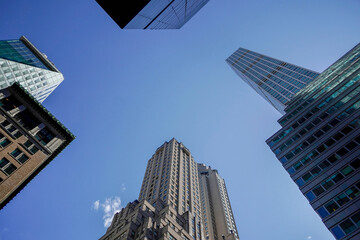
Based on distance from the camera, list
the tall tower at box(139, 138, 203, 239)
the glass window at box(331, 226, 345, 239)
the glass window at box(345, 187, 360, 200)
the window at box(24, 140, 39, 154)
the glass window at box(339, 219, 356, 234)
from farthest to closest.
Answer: the tall tower at box(139, 138, 203, 239) → the window at box(24, 140, 39, 154) → the glass window at box(345, 187, 360, 200) → the glass window at box(331, 226, 345, 239) → the glass window at box(339, 219, 356, 234)

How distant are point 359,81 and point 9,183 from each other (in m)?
64.5

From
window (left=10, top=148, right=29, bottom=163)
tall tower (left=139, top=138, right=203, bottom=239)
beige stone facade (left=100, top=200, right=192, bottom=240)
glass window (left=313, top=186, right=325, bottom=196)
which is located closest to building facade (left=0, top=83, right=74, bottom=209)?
window (left=10, top=148, right=29, bottom=163)

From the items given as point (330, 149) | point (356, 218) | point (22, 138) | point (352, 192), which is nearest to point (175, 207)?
point (22, 138)

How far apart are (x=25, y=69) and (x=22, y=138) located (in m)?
36.9

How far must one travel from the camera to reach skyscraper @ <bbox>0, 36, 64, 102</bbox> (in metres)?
61.8

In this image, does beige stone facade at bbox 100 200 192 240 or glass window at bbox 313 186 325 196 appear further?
beige stone facade at bbox 100 200 192 240

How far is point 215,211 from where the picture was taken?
100 m

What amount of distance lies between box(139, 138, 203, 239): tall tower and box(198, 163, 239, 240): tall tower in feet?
45.8

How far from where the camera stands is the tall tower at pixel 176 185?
69.6 metres

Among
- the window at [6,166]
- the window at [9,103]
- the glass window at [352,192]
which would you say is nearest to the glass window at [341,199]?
the glass window at [352,192]

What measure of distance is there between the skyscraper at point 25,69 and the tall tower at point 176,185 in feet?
172

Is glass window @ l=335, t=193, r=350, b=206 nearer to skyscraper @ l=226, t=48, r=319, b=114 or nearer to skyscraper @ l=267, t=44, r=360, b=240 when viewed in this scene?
skyscraper @ l=267, t=44, r=360, b=240

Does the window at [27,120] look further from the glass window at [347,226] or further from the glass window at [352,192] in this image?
the glass window at [352,192]

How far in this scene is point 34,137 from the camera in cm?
4709
